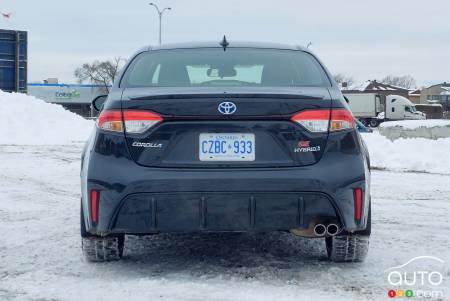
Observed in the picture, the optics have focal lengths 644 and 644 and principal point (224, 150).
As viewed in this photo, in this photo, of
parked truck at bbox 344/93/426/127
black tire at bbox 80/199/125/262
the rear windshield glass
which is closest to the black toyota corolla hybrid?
black tire at bbox 80/199/125/262

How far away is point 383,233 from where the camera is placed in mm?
5617

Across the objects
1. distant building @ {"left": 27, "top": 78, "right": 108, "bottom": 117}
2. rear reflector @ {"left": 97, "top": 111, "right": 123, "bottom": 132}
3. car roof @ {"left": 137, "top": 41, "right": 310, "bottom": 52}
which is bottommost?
rear reflector @ {"left": 97, "top": 111, "right": 123, "bottom": 132}

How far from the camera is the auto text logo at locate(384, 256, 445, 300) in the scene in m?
3.68

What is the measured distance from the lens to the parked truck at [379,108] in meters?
54.1

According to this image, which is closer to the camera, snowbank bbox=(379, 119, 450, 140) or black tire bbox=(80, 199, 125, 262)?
black tire bbox=(80, 199, 125, 262)

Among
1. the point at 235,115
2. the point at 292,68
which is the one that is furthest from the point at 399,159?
the point at 235,115

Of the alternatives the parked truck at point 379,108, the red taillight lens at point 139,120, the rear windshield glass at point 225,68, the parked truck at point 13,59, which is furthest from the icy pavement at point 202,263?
the parked truck at point 379,108

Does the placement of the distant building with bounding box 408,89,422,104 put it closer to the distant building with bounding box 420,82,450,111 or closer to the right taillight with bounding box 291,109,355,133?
the distant building with bounding box 420,82,450,111

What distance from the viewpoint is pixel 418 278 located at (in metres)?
Result: 4.02

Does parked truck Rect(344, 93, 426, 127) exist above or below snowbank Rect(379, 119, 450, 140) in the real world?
above

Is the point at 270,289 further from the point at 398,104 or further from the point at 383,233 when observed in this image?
the point at 398,104

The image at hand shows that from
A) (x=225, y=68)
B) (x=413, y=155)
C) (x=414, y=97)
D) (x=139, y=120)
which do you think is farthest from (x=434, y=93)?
(x=139, y=120)

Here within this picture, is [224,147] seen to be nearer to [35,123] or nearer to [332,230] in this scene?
[332,230]

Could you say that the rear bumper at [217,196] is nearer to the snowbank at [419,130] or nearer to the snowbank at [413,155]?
the snowbank at [413,155]
